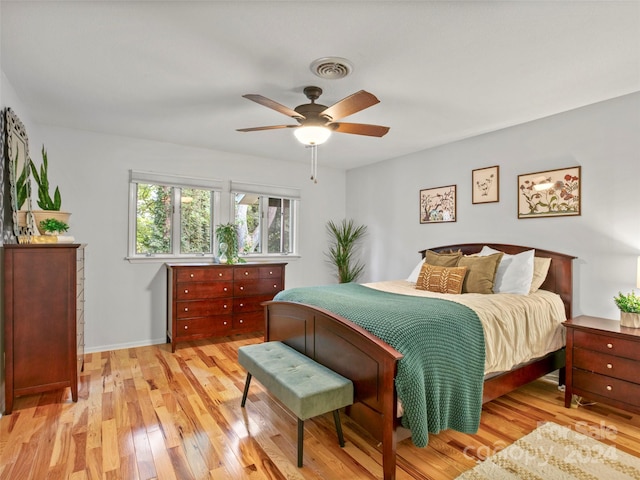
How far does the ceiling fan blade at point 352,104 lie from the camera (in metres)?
2.13

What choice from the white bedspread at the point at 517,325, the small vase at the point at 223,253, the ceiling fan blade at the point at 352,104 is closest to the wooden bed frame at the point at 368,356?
the white bedspread at the point at 517,325

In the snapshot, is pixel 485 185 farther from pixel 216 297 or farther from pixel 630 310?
pixel 216 297

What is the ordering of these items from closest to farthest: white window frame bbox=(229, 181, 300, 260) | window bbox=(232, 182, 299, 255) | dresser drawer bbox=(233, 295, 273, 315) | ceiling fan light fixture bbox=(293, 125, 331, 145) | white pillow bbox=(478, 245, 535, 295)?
1. ceiling fan light fixture bbox=(293, 125, 331, 145)
2. white pillow bbox=(478, 245, 535, 295)
3. dresser drawer bbox=(233, 295, 273, 315)
4. white window frame bbox=(229, 181, 300, 260)
5. window bbox=(232, 182, 299, 255)

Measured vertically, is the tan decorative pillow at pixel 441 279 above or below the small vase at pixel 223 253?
below

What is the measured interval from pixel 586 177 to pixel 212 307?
13.2ft

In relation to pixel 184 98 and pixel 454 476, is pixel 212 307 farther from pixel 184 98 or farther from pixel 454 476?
pixel 454 476

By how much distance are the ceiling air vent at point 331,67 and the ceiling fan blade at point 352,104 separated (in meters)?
0.21

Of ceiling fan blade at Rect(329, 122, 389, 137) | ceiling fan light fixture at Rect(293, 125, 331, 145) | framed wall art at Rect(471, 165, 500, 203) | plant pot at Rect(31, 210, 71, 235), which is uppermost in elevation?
ceiling fan blade at Rect(329, 122, 389, 137)

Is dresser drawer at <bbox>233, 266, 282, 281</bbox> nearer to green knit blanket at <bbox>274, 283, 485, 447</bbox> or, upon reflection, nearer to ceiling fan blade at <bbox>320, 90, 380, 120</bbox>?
green knit blanket at <bbox>274, 283, 485, 447</bbox>

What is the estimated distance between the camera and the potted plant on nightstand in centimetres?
253

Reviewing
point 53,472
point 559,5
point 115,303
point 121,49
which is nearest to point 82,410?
point 53,472

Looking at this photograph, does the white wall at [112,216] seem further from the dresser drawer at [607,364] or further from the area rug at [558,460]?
the dresser drawer at [607,364]

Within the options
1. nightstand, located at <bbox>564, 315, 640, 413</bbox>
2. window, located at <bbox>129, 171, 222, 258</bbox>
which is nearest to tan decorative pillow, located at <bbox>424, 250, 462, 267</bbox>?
nightstand, located at <bbox>564, 315, 640, 413</bbox>

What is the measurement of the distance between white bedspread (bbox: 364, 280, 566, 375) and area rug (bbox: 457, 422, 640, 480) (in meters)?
0.46
